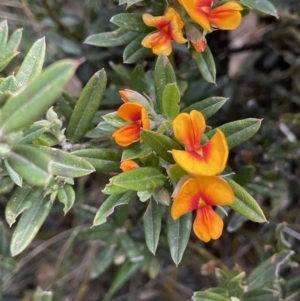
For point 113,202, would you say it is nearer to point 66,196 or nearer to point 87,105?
point 66,196

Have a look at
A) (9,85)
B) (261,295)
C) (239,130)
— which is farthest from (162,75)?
(261,295)

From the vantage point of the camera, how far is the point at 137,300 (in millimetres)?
1712

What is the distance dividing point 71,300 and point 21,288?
0.22 metres

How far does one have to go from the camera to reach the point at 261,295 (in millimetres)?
1074

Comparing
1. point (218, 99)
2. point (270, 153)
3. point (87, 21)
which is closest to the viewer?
point (218, 99)

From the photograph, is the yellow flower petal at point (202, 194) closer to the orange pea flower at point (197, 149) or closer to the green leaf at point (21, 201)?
the orange pea flower at point (197, 149)

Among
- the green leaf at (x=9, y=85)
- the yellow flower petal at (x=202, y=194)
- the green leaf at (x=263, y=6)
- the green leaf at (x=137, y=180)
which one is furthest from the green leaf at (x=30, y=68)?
the green leaf at (x=263, y=6)

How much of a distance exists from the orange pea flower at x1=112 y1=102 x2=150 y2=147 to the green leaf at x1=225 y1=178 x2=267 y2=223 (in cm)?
21

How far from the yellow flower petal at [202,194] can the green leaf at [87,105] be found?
33 centimetres

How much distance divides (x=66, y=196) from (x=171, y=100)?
0.28 meters

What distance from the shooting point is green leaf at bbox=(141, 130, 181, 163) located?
784 mm

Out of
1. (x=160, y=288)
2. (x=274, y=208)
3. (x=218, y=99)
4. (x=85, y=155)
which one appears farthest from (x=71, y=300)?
(x=218, y=99)

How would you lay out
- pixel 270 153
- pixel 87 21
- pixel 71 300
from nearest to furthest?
1. pixel 270 153
2. pixel 87 21
3. pixel 71 300

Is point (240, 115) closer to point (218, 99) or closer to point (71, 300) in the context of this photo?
point (218, 99)
